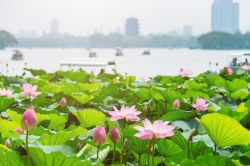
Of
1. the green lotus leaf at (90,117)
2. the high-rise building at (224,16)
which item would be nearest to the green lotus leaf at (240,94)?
the green lotus leaf at (90,117)

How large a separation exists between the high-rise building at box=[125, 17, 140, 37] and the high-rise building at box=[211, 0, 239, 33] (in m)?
43.4

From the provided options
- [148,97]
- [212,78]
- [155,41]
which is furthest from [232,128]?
[155,41]

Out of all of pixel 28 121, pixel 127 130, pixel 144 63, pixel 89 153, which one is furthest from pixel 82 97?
pixel 144 63

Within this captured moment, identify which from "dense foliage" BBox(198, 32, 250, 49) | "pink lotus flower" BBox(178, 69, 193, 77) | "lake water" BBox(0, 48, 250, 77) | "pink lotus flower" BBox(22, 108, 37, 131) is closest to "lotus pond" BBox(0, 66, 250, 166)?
"pink lotus flower" BBox(22, 108, 37, 131)

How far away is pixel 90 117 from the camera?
5.59 feet

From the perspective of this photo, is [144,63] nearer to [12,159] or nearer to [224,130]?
[224,130]

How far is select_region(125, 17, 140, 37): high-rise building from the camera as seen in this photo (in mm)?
144750

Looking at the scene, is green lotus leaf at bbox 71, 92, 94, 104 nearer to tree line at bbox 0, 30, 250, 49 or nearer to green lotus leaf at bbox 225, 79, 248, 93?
green lotus leaf at bbox 225, 79, 248, 93

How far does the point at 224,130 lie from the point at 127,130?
27cm

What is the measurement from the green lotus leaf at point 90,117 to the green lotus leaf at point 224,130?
530mm

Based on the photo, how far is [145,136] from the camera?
1.09 meters

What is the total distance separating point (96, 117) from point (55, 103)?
727 millimetres

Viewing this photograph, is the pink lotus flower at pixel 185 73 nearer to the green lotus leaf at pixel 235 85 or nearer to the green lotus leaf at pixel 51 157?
the green lotus leaf at pixel 235 85

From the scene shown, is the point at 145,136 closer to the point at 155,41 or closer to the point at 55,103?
the point at 55,103
